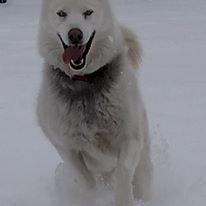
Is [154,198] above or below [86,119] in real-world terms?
below

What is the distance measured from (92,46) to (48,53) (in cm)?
28

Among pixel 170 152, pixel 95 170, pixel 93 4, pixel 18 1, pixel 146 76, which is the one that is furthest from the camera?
pixel 18 1

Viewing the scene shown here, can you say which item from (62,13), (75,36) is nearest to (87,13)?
(62,13)

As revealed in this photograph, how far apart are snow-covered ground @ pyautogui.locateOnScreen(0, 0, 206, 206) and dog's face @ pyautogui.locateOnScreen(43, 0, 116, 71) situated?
3.84ft

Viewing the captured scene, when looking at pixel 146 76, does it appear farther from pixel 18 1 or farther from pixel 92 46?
pixel 18 1

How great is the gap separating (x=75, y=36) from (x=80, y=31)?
0.14ft

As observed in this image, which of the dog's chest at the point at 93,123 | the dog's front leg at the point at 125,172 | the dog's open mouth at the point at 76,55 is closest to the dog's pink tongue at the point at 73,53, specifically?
the dog's open mouth at the point at 76,55

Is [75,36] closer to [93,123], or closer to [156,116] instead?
[93,123]

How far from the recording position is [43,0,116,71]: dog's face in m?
3.51

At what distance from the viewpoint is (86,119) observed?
149 inches

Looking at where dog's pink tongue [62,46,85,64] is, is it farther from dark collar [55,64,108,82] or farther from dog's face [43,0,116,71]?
dark collar [55,64,108,82]

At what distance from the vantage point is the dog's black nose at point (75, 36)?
3.44m

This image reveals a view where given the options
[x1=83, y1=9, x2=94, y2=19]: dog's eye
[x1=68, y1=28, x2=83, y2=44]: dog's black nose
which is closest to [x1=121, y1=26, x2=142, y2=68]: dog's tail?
[x1=83, y1=9, x2=94, y2=19]: dog's eye

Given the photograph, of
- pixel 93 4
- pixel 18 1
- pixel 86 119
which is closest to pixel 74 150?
pixel 86 119
